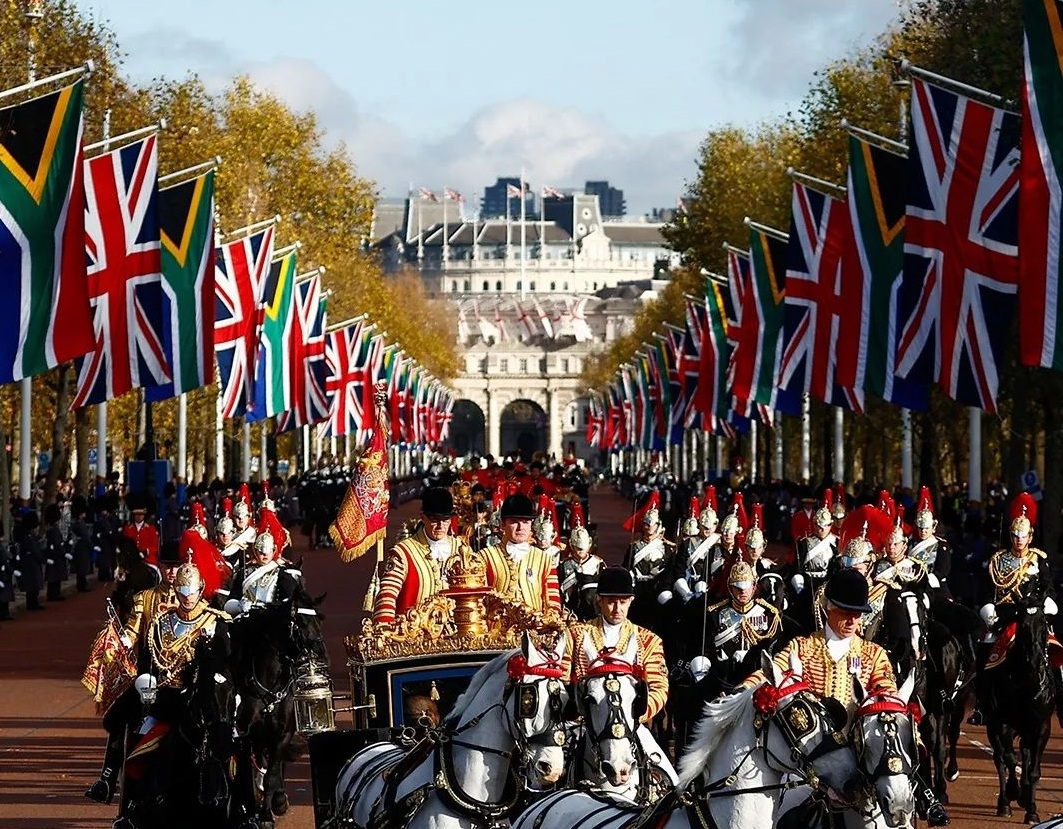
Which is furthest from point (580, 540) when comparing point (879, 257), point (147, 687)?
point (879, 257)

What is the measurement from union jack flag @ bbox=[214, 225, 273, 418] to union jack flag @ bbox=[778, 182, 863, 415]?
881 centimetres

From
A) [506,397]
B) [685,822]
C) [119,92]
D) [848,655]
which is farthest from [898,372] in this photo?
[506,397]

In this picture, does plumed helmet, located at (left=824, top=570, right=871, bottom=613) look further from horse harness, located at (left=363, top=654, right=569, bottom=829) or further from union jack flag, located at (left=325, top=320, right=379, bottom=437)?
union jack flag, located at (left=325, top=320, right=379, bottom=437)

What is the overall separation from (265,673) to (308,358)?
114 feet

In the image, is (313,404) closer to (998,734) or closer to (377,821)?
(998,734)

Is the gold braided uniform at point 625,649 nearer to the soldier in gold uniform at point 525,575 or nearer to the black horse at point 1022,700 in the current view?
the soldier in gold uniform at point 525,575

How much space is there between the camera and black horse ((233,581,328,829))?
13.1 metres

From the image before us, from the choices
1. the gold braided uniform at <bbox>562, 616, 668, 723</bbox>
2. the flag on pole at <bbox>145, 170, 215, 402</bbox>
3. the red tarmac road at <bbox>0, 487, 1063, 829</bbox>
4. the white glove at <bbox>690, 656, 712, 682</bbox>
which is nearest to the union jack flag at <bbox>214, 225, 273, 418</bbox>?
the flag on pole at <bbox>145, 170, 215, 402</bbox>

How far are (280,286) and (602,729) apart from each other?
35167 millimetres

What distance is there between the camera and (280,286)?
142 ft

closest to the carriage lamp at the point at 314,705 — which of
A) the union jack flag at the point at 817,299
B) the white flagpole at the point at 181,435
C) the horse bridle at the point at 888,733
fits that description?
the horse bridle at the point at 888,733

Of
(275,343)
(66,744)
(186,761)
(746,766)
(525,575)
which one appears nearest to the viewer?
(746,766)

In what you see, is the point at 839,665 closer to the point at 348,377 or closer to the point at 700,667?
the point at 700,667

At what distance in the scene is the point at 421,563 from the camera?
12422mm
